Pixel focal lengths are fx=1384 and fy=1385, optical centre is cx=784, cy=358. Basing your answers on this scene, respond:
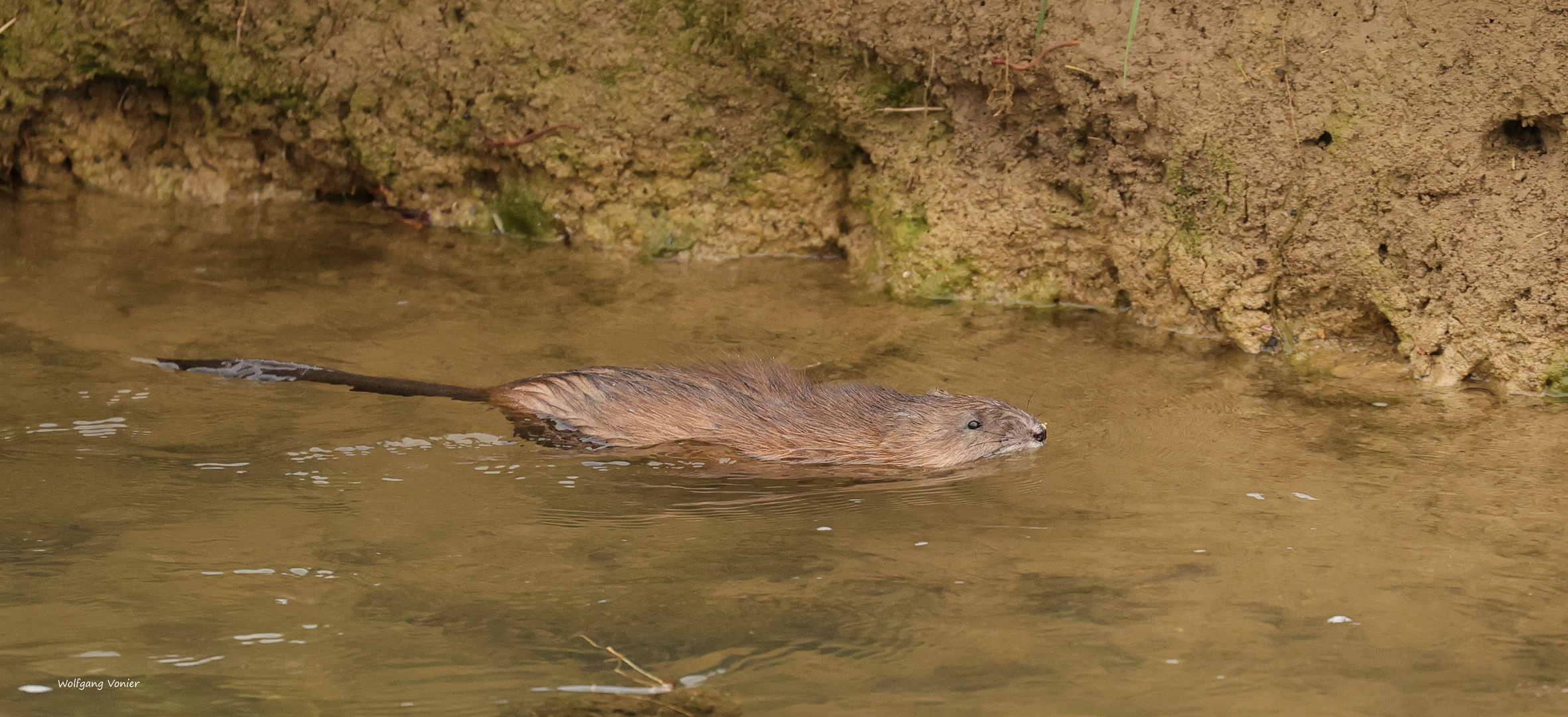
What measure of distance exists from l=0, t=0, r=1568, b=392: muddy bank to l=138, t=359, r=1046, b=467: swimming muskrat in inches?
61.9

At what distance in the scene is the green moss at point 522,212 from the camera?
680 cm

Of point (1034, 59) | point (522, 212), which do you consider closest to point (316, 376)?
point (522, 212)

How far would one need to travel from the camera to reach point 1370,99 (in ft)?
16.8

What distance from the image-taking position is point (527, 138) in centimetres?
657

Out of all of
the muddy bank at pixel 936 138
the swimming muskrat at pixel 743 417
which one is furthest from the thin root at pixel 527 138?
the swimming muskrat at pixel 743 417

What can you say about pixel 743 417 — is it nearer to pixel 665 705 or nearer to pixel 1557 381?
pixel 665 705

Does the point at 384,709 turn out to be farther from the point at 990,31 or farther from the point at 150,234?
the point at 150,234

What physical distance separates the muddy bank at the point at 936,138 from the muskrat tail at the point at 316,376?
7.28ft

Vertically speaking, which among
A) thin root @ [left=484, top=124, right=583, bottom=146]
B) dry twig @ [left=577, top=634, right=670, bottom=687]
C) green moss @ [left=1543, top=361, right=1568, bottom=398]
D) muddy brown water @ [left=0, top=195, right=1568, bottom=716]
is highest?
thin root @ [left=484, top=124, right=583, bottom=146]

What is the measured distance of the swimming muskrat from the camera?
4.44 m

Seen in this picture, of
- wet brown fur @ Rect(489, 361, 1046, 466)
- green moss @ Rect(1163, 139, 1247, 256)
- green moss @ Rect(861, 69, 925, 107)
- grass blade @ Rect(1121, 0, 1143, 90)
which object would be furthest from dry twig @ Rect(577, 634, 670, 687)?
green moss @ Rect(861, 69, 925, 107)

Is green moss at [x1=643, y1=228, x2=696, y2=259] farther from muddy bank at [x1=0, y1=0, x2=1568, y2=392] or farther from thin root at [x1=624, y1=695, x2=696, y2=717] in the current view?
thin root at [x1=624, y1=695, x2=696, y2=717]

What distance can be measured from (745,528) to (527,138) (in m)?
3.30

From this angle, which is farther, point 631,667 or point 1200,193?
point 1200,193
